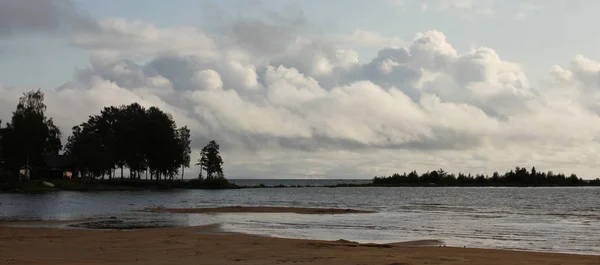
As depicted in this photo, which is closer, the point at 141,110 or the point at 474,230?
the point at 474,230

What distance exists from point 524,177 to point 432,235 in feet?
587

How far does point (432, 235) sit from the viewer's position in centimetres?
3038

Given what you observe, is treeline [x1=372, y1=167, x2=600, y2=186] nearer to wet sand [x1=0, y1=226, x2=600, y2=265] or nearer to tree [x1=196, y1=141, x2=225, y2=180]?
tree [x1=196, y1=141, x2=225, y2=180]

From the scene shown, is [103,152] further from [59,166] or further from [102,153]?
[59,166]

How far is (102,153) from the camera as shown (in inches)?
4663

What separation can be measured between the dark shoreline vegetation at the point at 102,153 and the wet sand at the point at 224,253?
2968 inches

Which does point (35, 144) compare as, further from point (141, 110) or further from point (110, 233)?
point (110, 233)

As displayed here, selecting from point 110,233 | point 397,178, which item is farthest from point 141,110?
point 110,233

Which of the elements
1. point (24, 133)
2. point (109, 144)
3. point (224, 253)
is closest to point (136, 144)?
point (109, 144)

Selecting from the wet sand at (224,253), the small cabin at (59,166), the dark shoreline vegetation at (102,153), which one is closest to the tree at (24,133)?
the dark shoreline vegetation at (102,153)

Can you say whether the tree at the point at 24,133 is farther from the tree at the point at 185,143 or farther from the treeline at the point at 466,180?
the treeline at the point at 466,180

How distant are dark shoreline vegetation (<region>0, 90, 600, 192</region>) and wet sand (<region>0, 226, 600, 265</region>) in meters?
75.4

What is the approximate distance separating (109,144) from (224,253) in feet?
378

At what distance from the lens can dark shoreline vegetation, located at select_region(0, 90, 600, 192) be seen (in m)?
104
